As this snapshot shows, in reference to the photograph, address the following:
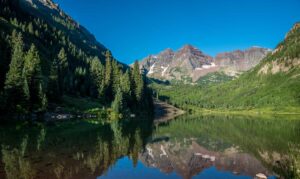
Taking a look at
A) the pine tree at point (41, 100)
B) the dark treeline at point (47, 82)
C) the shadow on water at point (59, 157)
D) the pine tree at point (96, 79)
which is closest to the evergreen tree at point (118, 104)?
the dark treeline at point (47, 82)

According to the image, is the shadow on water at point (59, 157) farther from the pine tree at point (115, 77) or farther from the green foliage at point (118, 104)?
the pine tree at point (115, 77)

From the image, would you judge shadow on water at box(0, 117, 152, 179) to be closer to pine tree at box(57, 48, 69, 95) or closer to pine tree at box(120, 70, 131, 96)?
pine tree at box(57, 48, 69, 95)

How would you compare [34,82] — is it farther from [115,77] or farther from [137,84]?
[137,84]

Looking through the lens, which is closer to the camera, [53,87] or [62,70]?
[53,87]

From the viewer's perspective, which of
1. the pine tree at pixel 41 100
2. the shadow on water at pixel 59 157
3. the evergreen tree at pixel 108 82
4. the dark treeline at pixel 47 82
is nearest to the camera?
the shadow on water at pixel 59 157

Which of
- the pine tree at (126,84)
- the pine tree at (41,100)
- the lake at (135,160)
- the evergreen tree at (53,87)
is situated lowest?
the lake at (135,160)

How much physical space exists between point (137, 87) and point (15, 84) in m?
74.2

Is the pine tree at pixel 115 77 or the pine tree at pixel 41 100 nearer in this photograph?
the pine tree at pixel 41 100

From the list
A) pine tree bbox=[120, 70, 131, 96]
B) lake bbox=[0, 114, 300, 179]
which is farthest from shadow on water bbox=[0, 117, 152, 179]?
pine tree bbox=[120, 70, 131, 96]

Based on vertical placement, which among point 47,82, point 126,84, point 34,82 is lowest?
point 34,82

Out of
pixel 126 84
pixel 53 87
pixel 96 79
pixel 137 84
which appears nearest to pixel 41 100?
pixel 53 87

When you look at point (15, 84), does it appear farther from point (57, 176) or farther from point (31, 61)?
point (57, 176)

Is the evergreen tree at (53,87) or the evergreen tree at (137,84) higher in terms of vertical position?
the evergreen tree at (137,84)

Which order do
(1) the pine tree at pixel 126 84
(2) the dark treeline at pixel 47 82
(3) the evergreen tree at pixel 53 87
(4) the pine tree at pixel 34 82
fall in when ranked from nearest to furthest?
(2) the dark treeline at pixel 47 82
(4) the pine tree at pixel 34 82
(3) the evergreen tree at pixel 53 87
(1) the pine tree at pixel 126 84
